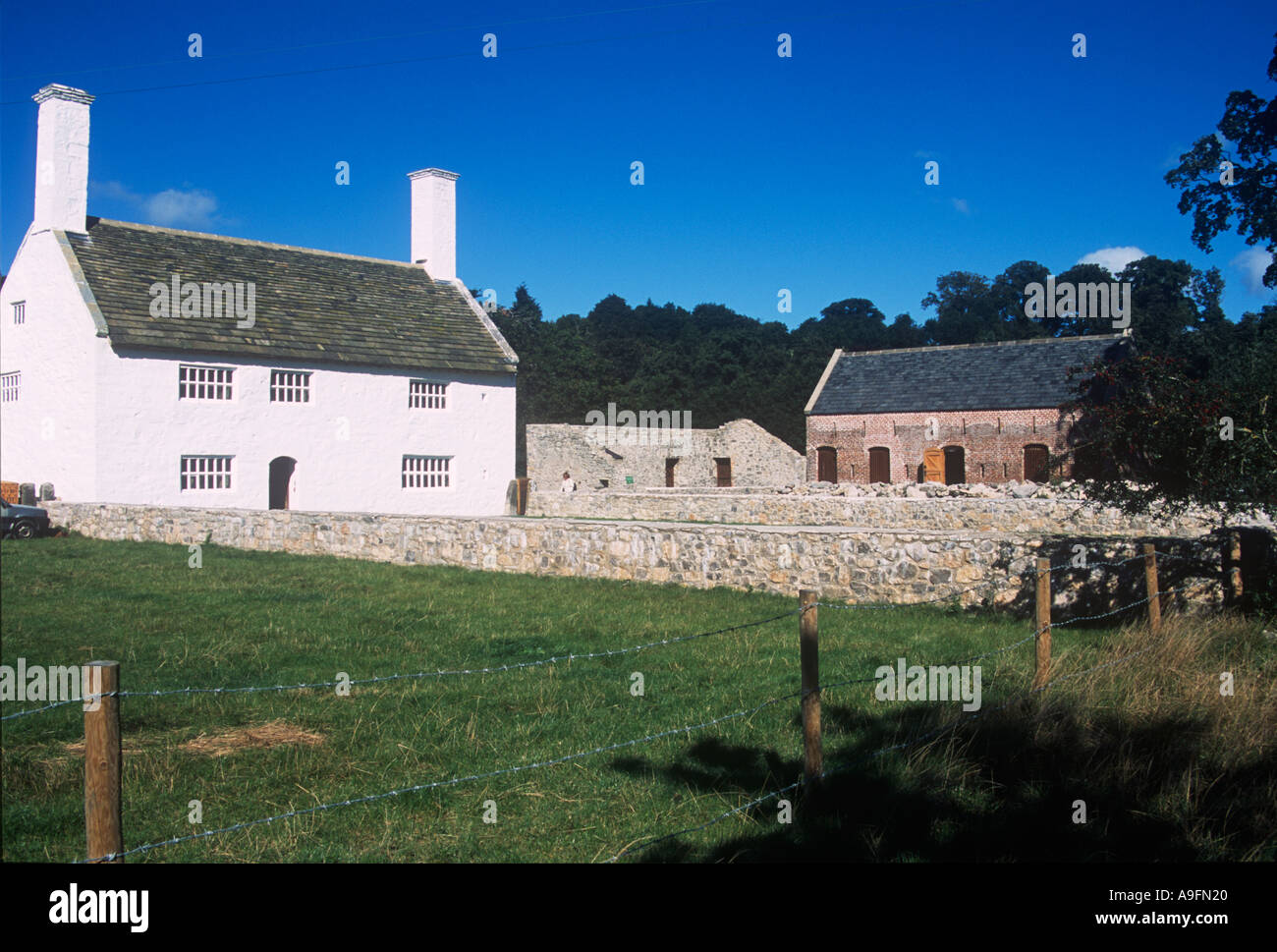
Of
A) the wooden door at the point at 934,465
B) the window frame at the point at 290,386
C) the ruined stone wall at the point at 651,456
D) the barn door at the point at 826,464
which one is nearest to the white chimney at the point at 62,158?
the window frame at the point at 290,386

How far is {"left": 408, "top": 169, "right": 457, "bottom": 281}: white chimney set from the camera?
35062 mm

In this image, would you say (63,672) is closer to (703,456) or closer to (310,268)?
(310,268)

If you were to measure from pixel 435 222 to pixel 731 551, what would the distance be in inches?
992

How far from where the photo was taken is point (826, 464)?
46.5 meters

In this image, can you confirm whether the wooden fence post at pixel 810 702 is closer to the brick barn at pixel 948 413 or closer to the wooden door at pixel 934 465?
the brick barn at pixel 948 413

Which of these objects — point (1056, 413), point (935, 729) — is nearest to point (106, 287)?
point (935, 729)

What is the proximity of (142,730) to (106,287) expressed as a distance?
22.7 meters

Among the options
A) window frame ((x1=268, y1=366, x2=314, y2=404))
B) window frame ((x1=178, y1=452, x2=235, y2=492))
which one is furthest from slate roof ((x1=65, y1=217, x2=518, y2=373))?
window frame ((x1=178, y1=452, x2=235, y2=492))

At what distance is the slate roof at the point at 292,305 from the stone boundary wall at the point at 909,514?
7993 mm

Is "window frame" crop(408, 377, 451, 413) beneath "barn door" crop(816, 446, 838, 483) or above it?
above

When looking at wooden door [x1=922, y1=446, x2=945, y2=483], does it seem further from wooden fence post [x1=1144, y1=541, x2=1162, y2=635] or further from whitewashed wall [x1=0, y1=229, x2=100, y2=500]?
wooden fence post [x1=1144, y1=541, x2=1162, y2=635]

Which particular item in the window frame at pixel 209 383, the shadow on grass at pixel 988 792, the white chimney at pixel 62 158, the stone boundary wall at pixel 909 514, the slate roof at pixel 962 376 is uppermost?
the white chimney at pixel 62 158

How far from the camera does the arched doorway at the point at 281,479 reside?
29.5m

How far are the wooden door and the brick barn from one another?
0.14ft
